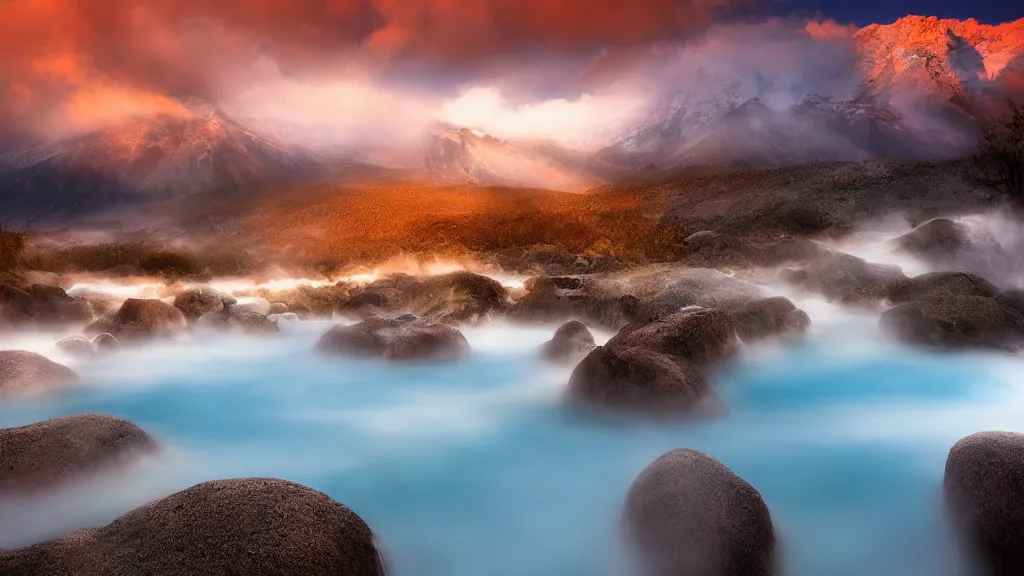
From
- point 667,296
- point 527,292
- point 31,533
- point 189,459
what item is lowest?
point 31,533

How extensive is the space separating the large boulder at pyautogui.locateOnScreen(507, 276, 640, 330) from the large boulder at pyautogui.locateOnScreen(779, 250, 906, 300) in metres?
5.45

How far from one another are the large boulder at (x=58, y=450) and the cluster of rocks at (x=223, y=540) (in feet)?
6.16

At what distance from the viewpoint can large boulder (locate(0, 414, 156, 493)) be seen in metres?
5.83

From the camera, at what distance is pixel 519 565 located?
551 centimetres

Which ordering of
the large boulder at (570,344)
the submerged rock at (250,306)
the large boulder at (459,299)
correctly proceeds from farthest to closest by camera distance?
the submerged rock at (250,306) → the large boulder at (459,299) → the large boulder at (570,344)

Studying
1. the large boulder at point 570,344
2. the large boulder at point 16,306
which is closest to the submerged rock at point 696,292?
the large boulder at point 570,344

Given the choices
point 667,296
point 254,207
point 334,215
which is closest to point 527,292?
point 667,296

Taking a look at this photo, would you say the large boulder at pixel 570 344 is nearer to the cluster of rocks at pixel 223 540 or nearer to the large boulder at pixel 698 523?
the large boulder at pixel 698 523

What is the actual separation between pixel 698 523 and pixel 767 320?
30.3 ft

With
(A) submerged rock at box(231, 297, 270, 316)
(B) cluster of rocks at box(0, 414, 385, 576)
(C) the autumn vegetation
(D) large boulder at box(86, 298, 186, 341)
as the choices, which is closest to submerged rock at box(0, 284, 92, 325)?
(D) large boulder at box(86, 298, 186, 341)

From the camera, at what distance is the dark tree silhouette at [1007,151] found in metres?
24.0

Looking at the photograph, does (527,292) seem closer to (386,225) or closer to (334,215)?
(386,225)

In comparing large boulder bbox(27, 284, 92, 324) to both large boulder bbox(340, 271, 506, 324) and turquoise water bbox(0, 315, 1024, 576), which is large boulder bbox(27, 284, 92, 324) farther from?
large boulder bbox(340, 271, 506, 324)

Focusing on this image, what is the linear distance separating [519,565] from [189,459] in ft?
14.1
